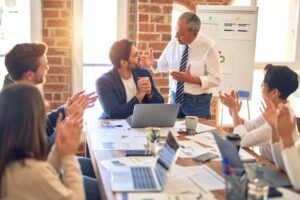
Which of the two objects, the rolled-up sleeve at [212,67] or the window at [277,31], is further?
the window at [277,31]

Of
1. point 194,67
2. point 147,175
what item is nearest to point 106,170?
point 147,175

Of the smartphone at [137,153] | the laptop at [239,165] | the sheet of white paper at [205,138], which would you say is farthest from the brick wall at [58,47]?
the laptop at [239,165]

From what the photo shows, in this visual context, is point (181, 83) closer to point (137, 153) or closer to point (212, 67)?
point (212, 67)

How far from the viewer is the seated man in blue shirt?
2.84m

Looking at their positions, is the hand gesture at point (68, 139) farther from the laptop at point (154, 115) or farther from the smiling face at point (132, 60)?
the smiling face at point (132, 60)

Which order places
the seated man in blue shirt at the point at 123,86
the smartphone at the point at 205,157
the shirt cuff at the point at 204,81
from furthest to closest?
the shirt cuff at the point at 204,81
the seated man in blue shirt at the point at 123,86
the smartphone at the point at 205,157

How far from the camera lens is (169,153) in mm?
1661

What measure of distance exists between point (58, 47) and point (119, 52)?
0.91 meters

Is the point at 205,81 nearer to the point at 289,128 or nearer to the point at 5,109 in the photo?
the point at 289,128

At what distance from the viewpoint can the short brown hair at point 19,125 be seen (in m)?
1.41

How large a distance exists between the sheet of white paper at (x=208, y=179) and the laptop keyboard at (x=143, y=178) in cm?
19

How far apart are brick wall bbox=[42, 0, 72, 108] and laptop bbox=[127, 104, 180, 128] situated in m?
1.38

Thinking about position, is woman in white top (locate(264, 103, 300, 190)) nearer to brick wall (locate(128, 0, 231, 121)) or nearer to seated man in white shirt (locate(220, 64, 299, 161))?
seated man in white shirt (locate(220, 64, 299, 161))

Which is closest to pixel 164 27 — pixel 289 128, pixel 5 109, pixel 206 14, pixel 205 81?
pixel 206 14
